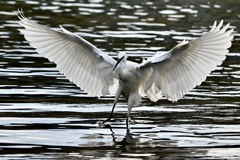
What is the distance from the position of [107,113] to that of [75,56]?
44.6 inches

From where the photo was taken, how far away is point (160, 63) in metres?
14.4

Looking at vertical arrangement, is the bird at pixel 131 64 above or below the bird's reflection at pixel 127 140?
above

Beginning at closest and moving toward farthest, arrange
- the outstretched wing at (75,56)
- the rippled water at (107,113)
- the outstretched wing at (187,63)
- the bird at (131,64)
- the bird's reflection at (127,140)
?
the rippled water at (107,113)
the bird's reflection at (127,140)
the outstretched wing at (187,63)
the bird at (131,64)
the outstretched wing at (75,56)

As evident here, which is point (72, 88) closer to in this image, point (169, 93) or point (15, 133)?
point (169, 93)

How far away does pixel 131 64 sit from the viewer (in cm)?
1464

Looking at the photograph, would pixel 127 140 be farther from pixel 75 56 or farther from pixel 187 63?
pixel 75 56

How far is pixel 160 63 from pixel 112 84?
3.98ft

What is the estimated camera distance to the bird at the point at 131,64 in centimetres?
1413

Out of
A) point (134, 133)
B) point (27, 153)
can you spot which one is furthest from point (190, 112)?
point (27, 153)

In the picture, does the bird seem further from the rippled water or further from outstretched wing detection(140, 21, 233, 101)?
the rippled water

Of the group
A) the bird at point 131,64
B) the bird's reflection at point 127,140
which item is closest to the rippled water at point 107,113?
the bird's reflection at point 127,140

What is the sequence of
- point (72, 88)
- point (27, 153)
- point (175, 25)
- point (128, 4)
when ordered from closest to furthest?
point (27, 153) < point (72, 88) < point (175, 25) < point (128, 4)

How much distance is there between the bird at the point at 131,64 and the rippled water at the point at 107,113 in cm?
44

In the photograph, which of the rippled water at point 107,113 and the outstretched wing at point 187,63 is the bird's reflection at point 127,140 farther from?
the outstretched wing at point 187,63
